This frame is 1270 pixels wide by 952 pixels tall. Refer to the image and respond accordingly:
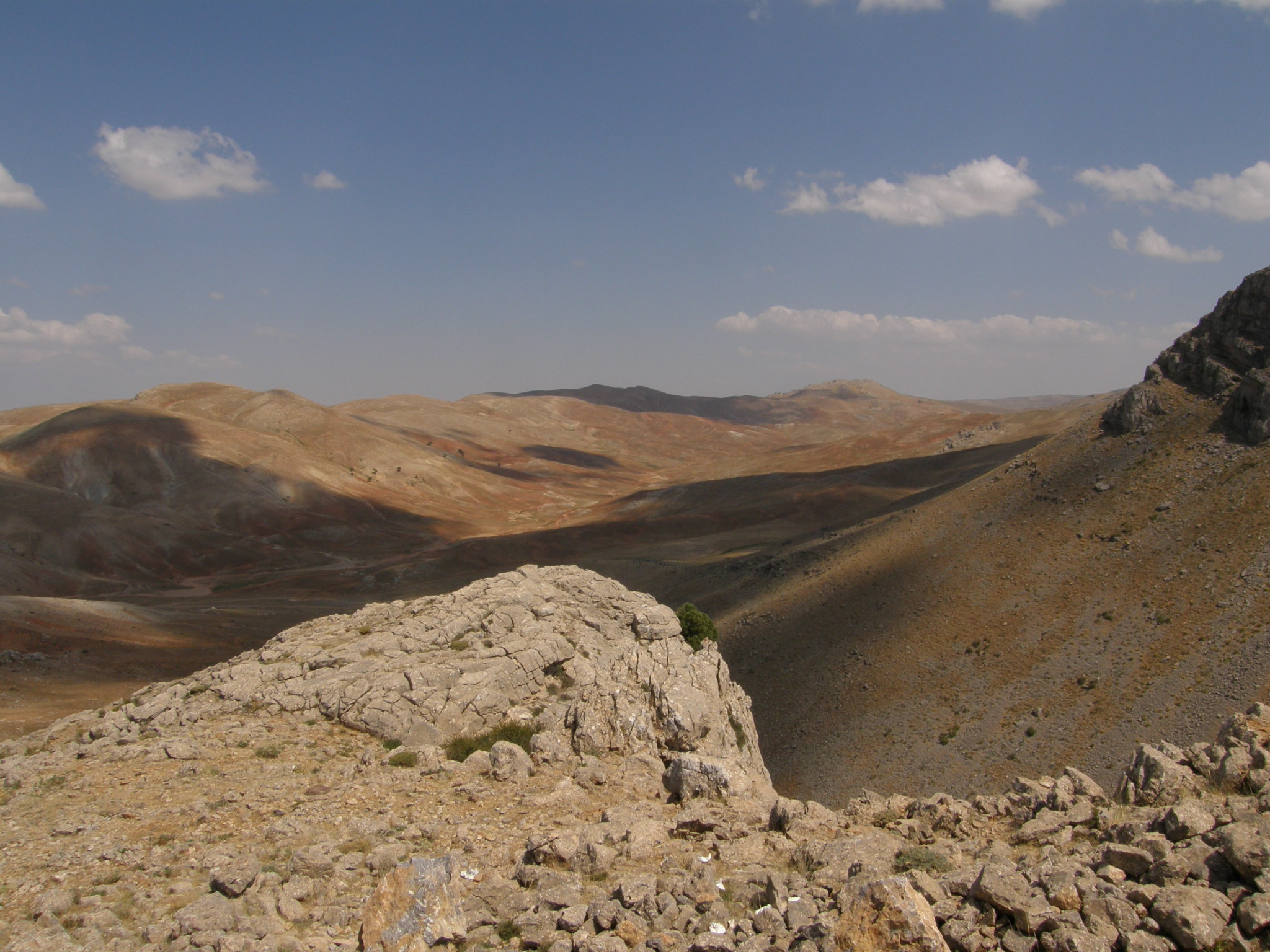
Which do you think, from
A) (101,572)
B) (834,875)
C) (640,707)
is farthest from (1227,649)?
(101,572)

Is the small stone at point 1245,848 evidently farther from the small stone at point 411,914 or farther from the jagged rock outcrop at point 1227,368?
the jagged rock outcrop at point 1227,368

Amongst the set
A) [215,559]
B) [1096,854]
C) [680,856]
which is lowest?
[215,559]

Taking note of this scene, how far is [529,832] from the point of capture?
10250 millimetres

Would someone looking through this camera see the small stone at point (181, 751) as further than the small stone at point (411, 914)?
Yes

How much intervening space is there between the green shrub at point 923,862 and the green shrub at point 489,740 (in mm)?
6409

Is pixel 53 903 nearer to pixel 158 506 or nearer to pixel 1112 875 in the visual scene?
pixel 1112 875

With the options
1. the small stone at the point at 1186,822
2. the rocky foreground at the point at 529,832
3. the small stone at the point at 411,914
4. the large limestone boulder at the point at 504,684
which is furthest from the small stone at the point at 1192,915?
the small stone at the point at 411,914

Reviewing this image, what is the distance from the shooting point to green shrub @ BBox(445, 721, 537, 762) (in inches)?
490

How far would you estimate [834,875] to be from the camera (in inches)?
330

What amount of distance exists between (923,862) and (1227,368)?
42110 mm

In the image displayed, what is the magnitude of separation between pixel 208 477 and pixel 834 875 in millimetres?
107965

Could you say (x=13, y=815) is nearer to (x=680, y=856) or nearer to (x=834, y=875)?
(x=680, y=856)

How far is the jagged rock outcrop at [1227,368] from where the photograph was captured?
117 feet

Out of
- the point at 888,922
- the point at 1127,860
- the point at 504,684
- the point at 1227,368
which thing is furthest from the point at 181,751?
the point at 1227,368
